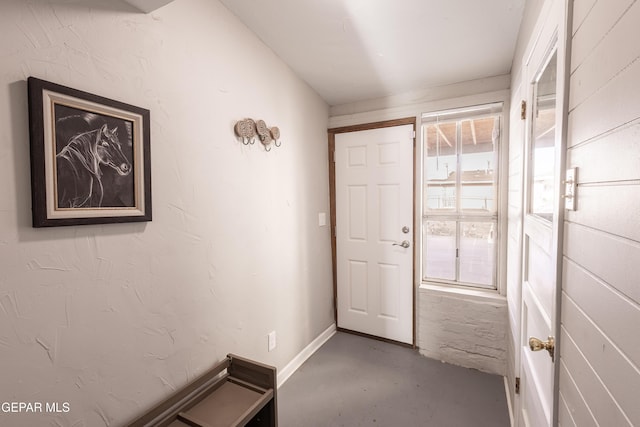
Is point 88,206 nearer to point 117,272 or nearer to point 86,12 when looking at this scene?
point 117,272

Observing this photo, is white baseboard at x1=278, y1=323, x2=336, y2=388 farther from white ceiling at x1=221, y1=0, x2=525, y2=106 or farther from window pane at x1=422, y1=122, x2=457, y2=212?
white ceiling at x1=221, y1=0, x2=525, y2=106

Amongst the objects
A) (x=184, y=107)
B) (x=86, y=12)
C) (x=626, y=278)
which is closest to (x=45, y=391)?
(x=184, y=107)

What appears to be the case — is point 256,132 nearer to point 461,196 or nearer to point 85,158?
point 85,158

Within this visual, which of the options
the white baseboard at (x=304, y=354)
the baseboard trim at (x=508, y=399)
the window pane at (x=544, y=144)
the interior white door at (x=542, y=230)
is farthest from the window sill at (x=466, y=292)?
the window pane at (x=544, y=144)

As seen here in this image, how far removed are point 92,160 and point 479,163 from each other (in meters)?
2.55

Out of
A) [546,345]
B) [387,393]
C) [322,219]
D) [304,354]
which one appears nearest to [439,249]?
[322,219]

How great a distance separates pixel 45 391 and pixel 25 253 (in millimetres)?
480

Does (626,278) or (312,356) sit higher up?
(626,278)

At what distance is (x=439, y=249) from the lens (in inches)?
101

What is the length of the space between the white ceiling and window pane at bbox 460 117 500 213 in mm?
407

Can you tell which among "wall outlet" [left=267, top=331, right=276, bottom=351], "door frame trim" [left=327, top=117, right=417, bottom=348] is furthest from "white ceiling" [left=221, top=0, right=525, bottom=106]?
Answer: "wall outlet" [left=267, top=331, right=276, bottom=351]

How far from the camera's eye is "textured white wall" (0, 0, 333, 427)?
92 cm

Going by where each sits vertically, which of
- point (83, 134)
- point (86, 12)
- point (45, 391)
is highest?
point (86, 12)

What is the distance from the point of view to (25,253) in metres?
0.93
